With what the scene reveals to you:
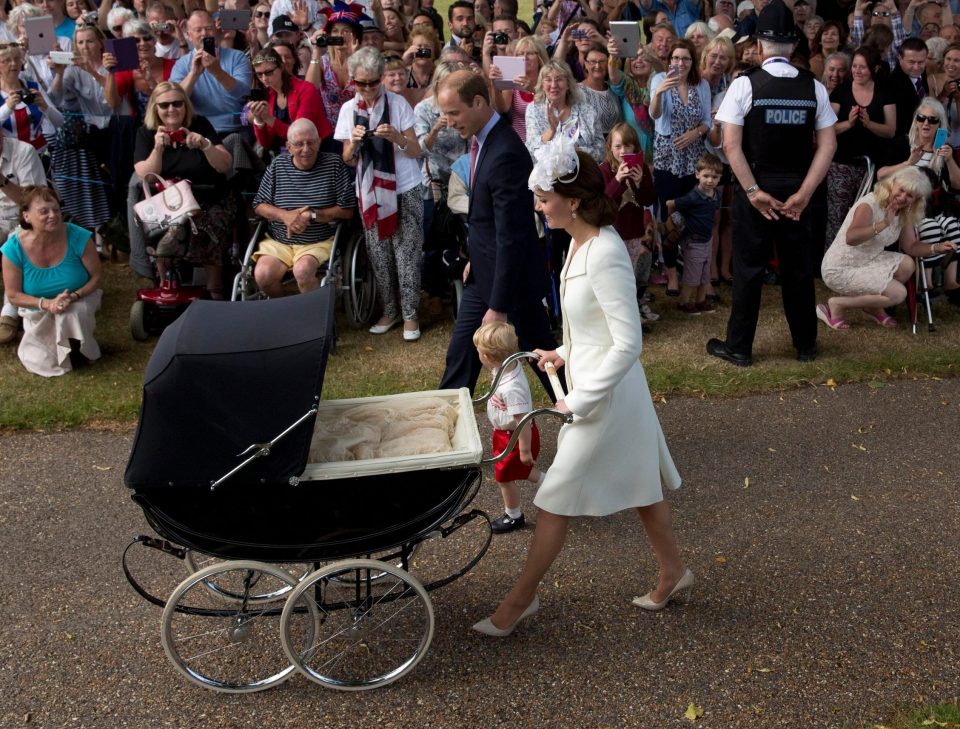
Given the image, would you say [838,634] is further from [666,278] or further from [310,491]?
[666,278]

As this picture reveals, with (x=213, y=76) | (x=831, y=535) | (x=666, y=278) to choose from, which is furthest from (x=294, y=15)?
(x=831, y=535)

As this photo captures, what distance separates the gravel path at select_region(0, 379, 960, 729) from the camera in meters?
3.98

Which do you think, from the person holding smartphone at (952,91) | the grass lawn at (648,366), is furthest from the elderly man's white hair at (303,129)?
the person holding smartphone at (952,91)

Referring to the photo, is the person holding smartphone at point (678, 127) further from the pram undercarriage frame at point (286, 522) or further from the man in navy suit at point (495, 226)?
the pram undercarriage frame at point (286, 522)

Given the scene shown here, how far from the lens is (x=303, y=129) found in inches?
298

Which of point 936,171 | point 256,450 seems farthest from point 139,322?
point 936,171

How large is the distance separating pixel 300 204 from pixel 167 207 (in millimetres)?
1024

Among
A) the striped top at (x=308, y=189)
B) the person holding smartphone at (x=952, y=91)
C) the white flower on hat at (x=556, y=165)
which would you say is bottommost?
the striped top at (x=308, y=189)

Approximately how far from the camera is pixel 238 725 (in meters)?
3.91

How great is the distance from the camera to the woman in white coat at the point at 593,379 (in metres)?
3.93

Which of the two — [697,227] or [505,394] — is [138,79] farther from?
[505,394]

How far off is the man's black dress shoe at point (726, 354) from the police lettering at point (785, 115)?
1534 millimetres

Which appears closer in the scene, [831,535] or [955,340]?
[831,535]

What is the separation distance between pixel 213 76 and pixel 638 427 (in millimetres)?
5886
